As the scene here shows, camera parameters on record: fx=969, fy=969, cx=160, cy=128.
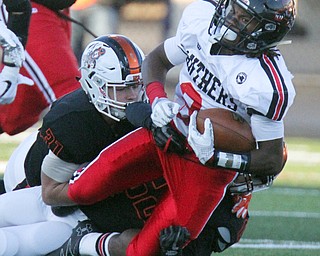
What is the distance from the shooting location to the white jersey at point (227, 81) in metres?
3.17

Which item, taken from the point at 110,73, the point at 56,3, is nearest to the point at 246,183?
the point at 110,73

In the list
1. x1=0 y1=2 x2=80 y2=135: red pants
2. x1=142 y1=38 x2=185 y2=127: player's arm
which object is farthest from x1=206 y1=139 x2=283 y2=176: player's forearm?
x1=0 y1=2 x2=80 y2=135: red pants

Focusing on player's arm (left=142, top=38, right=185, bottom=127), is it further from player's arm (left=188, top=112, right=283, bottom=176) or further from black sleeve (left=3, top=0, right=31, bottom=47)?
black sleeve (left=3, top=0, right=31, bottom=47)

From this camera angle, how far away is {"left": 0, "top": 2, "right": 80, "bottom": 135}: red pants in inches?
189

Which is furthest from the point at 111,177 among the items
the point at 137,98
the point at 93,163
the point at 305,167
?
the point at 305,167

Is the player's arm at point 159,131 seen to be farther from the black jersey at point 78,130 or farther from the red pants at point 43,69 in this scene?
the red pants at point 43,69

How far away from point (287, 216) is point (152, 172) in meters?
1.90

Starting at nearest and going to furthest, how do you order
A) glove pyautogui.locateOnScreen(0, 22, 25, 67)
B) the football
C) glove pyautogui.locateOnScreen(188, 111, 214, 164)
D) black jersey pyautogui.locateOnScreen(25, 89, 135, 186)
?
glove pyautogui.locateOnScreen(188, 111, 214, 164) < the football < black jersey pyautogui.locateOnScreen(25, 89, 135, 186) < glove pyautogui.locateOnScreen(0, 22, 25, 67)

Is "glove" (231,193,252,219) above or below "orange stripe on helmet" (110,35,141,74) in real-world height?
below

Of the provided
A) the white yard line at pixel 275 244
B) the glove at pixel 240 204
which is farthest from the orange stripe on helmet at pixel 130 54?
the white yard line at pixel 275 244

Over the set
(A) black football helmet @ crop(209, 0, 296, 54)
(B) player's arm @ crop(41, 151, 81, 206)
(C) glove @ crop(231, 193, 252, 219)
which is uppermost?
(A) black football helmet @ crop(209, 0, 296, 54)

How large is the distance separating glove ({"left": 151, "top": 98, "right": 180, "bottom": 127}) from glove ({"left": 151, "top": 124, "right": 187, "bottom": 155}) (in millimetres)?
31

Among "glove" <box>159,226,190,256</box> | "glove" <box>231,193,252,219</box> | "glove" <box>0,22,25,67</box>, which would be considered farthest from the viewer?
"glove" <box>0,22,25,67</box>

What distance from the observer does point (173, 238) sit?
3377mm
